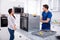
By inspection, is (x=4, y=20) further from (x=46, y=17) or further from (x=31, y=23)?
(x=31, y=23)

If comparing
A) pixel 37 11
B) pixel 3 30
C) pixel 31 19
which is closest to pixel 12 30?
pixel 3 30

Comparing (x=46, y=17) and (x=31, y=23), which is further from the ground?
(x=46, y=17)

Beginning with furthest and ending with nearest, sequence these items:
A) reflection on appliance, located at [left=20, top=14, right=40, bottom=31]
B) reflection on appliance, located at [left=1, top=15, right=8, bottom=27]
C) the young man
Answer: reflection on appliance, located at [left=1, top=15, right=8, bottom=27] < the young man < reflection on appliance, located at [left=20, top=14, right=40, bottom=31]

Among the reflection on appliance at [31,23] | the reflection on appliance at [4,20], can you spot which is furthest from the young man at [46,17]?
the reflection on appliance at [4,20]

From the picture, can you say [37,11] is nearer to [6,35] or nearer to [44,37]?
[6,35]

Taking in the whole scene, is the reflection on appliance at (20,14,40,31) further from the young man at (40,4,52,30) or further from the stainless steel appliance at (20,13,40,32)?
the young man at (40,4,52,30)

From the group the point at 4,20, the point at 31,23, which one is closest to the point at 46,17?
the point at 31,23

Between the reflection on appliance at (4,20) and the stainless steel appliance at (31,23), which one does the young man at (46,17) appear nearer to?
the stainless steel appliance at (31,23)

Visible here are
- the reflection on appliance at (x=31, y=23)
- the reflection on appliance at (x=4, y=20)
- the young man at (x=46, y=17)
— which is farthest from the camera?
the reflection on appliance at (x=4, y=20)

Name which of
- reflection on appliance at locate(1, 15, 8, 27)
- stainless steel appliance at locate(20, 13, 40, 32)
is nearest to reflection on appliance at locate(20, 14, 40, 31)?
stainless steel appliance at locate(20, 13, 40, 32)

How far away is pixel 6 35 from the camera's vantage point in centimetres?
425

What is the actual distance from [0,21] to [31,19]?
1.81 meters

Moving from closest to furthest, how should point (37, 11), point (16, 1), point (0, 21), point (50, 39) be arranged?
1. point (50, 39)
2. point (0, 21)
3. point (16, 1)
4. point (37, 11)

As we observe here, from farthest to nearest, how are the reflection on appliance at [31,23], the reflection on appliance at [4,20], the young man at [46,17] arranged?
the reflection on appliance at [4,20], the young man at [46,17], the reflection on appliance at [31,23]
